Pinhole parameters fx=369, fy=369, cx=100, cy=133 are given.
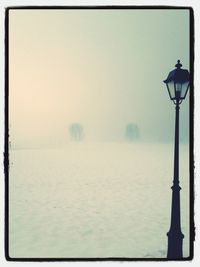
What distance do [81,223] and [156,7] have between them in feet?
9.26

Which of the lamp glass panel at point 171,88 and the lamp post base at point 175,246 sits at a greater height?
the lamp glass panel at point 171,88

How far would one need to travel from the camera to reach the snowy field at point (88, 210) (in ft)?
13.6

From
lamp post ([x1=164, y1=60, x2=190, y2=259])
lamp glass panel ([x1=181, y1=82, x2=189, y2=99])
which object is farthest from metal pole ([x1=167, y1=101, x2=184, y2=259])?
lamp glass panel ([x1=181, y1=82, x2=189, y2=99])

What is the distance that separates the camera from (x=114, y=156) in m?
6.45

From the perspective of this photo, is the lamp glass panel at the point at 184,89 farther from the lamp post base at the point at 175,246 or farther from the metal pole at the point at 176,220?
the lamp post base at the point at 175,246

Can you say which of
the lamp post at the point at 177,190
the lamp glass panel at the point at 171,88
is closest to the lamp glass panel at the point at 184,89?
the lamp post at the point at 177,190

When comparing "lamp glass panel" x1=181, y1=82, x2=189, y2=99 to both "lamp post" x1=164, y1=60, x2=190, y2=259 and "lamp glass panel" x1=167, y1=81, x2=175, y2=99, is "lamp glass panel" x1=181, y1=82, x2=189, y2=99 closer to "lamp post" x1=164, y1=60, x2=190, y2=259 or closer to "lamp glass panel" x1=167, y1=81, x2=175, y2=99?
"lamp post" x1=164, y1=60, x2=190, y2=259

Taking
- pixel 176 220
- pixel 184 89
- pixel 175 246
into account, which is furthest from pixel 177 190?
pixel 184 89

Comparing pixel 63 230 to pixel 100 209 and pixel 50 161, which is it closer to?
pixel 100 209

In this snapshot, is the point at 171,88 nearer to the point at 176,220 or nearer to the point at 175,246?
the point at 176,220

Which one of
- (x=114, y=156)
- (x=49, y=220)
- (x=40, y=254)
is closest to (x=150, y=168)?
(x=114, y=156)

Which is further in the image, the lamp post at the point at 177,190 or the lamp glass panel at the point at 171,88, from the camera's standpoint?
the lamp glass panel at the point at 171,88

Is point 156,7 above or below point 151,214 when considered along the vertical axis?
above

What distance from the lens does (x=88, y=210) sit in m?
5.18
